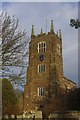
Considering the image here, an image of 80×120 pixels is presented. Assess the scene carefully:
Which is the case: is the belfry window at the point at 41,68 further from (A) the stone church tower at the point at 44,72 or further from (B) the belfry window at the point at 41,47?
(B) the belfry window at the point at 41,47

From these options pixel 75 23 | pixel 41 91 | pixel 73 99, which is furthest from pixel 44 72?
pixel 75 23

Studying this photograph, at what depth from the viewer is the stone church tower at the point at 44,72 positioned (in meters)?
56.3

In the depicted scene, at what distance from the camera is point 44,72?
190 ft

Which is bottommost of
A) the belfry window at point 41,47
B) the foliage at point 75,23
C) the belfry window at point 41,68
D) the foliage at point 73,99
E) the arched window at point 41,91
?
the foliage at point 73,99

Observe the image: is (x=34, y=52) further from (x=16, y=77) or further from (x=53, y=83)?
(x=16, y=77)

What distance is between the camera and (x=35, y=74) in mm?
58906

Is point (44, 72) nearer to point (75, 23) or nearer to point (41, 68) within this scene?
point (41, 68)

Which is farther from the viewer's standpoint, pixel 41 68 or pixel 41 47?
pixel 41 47

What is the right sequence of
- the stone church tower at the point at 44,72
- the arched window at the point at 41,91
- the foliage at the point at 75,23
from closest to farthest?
the foliage at the point at 75,23 < the stone church tower at the point at 44,72 < the arched window at the point at 41,91

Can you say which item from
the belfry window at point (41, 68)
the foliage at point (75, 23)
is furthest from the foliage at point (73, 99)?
the foliage at point (75, 23)

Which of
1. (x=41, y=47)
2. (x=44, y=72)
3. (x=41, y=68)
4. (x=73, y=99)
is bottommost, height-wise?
(x=73, y=99)

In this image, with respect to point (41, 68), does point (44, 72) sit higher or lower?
lower

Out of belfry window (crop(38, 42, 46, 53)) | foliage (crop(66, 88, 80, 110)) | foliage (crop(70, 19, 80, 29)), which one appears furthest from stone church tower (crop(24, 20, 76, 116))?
foliage (crop(70, 19, 80, 29))

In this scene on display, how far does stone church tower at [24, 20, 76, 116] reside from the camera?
56.3 meters
